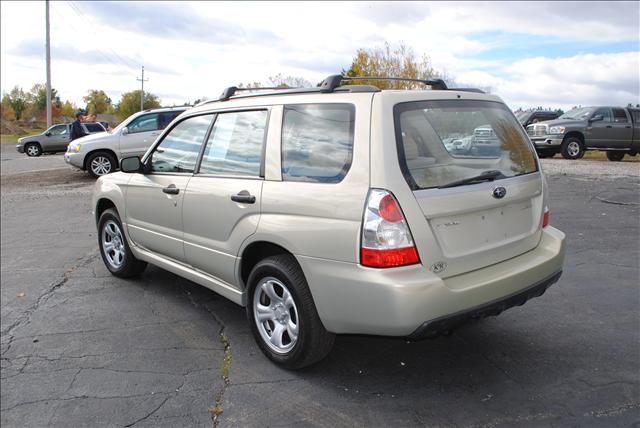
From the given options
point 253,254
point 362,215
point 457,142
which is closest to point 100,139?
point 253,254

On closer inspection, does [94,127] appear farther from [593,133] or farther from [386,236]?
[386,236]

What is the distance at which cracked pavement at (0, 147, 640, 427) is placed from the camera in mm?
3078

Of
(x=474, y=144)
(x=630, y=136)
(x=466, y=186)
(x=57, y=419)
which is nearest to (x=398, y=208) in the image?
(x=466, y=186)

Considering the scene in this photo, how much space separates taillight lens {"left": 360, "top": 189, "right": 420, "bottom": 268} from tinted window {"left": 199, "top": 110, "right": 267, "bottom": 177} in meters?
1.04

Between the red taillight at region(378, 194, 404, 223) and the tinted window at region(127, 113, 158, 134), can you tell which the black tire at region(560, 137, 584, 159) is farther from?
the red taillight at region(378, 194, 404, 223)

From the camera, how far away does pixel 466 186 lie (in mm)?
3227

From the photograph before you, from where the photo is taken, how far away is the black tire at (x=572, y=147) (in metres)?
17.5

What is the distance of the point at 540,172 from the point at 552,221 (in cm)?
430

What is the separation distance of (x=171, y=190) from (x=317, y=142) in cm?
165

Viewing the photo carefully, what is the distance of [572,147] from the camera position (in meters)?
17.6

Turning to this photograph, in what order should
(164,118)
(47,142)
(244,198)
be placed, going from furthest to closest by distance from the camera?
(47,142)
(164,118)
(244,198)

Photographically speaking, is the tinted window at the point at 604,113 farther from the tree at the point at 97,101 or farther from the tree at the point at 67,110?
the tree at the point at 97,101

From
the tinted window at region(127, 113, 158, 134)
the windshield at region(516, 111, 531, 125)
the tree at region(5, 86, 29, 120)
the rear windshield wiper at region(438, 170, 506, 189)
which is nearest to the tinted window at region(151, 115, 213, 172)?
the rear windshield wiper at region(438, 170, 506, 189)

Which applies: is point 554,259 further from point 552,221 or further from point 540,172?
point 552,221
